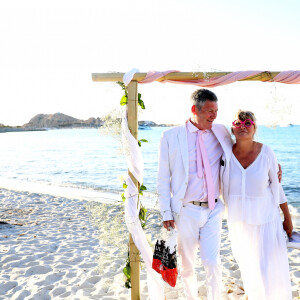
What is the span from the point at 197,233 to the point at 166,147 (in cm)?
87

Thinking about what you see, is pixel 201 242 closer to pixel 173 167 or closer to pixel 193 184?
pixel 193 184

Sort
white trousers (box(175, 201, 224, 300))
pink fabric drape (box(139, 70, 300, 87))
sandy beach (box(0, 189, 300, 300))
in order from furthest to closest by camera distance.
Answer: sandy beach (box(0, 189, 300, 300))
pink fabric drape (box(139, 70, 300, 87))
white trousers (box(175, 201, 224, 300))

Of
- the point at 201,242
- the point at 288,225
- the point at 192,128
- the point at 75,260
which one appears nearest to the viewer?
the point at 201,242

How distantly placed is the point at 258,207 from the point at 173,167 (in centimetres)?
90

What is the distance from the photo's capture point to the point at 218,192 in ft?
10.8

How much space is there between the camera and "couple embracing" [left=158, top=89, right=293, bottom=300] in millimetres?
3154

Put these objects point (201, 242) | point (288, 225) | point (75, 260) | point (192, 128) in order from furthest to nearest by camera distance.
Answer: point (75, 260) → point (288, 225) → point (192, 128) → point (201, 242)

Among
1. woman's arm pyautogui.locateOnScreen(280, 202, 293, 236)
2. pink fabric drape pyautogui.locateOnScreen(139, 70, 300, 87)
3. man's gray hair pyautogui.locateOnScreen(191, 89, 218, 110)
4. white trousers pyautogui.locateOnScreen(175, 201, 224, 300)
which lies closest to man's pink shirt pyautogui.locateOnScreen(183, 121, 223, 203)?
white trousers pyautogui.locateOnScreen(175, 201, 224, 300)

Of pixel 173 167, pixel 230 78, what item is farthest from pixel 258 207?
pixel 230 78

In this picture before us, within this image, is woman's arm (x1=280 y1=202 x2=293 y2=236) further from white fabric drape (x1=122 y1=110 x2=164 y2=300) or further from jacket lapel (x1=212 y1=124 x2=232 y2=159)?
white fabric drape (x1=122 y1=110 x2=164 y2=300)

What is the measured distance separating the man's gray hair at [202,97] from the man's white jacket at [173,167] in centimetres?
27

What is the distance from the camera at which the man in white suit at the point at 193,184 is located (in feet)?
10.3

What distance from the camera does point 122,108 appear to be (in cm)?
343

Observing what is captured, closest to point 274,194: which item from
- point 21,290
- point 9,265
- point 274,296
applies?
point 274,296
